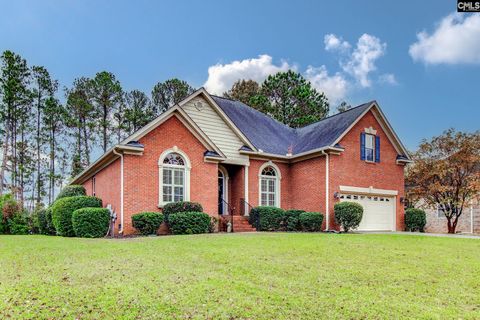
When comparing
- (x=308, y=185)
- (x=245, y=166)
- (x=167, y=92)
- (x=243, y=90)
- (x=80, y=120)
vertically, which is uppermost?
(x=243, y=90)

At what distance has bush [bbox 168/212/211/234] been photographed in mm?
15242

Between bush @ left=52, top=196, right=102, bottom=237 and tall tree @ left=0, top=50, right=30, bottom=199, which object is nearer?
bush @ left=52, top=196, right=102, bottom=237

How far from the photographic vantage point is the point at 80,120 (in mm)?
34750

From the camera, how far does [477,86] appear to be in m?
20.9

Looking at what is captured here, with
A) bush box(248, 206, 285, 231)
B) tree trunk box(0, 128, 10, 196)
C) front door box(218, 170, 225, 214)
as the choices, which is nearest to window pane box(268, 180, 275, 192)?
bush box(248, 206, 285, 231)

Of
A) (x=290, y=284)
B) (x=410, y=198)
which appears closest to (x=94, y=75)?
(x=410, y=198)

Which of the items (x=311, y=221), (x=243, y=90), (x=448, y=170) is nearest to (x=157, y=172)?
(x=311, y=221)

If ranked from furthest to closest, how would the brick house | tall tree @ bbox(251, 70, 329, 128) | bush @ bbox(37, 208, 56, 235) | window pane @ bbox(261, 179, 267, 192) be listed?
1. tall tree @ bbox(251, 70, 329, 128)
2. window pane @ bbox(261, 179, 267, 192)
3. bush @ bbox(37, 208, 56, 235)
4. the brick house

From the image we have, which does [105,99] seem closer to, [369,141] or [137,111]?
[137,111]

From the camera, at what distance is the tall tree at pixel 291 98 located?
37844mm

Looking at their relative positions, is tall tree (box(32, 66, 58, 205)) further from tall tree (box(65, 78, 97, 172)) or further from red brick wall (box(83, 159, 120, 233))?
red brick wall (box(83, 159, 120, 233))

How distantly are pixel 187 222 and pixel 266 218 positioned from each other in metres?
4.44

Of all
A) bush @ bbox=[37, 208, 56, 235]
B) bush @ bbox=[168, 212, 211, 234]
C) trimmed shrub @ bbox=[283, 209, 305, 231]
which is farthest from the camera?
bush @ bbox=[37, 208, 56, 235]

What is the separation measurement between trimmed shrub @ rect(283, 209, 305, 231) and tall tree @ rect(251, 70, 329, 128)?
19449 millimetres
